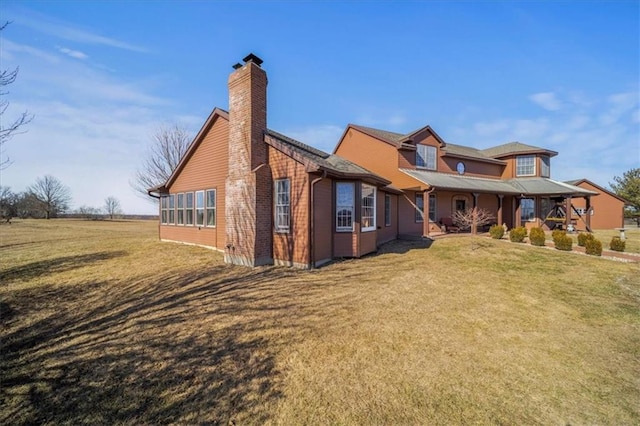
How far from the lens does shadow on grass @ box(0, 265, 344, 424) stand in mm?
3258

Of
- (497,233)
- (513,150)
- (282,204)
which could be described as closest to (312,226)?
(282,204)

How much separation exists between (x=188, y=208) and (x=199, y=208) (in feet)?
4.18

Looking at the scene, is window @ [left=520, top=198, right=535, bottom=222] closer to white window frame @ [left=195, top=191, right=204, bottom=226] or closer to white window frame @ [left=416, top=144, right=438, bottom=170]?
white window frame @ [left=416, top=144, right=438, bottom=170]

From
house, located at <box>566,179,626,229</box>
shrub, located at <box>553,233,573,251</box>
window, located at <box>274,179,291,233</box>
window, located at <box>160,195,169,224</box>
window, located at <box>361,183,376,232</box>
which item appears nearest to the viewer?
window, located at <box>274,179,291,233</box>

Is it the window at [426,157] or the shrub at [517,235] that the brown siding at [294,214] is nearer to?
the shrub at [517,235]

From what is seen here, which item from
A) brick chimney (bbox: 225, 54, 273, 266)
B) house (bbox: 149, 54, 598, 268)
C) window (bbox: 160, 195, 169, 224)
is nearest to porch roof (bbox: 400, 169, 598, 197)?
house (bbox: 149, 54, 598, 268)

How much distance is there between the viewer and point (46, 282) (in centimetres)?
844

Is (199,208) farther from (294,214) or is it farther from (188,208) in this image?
(294,214)

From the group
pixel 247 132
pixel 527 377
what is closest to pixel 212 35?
pixel 247 132

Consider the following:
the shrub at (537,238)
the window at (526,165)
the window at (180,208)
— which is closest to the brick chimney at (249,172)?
the window at (180,208)

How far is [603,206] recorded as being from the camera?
25.3 metres

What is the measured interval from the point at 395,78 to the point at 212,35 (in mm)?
10353

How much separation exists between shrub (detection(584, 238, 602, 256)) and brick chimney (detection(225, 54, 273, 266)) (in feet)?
44.3

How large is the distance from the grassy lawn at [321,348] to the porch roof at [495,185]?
29.6 feet
